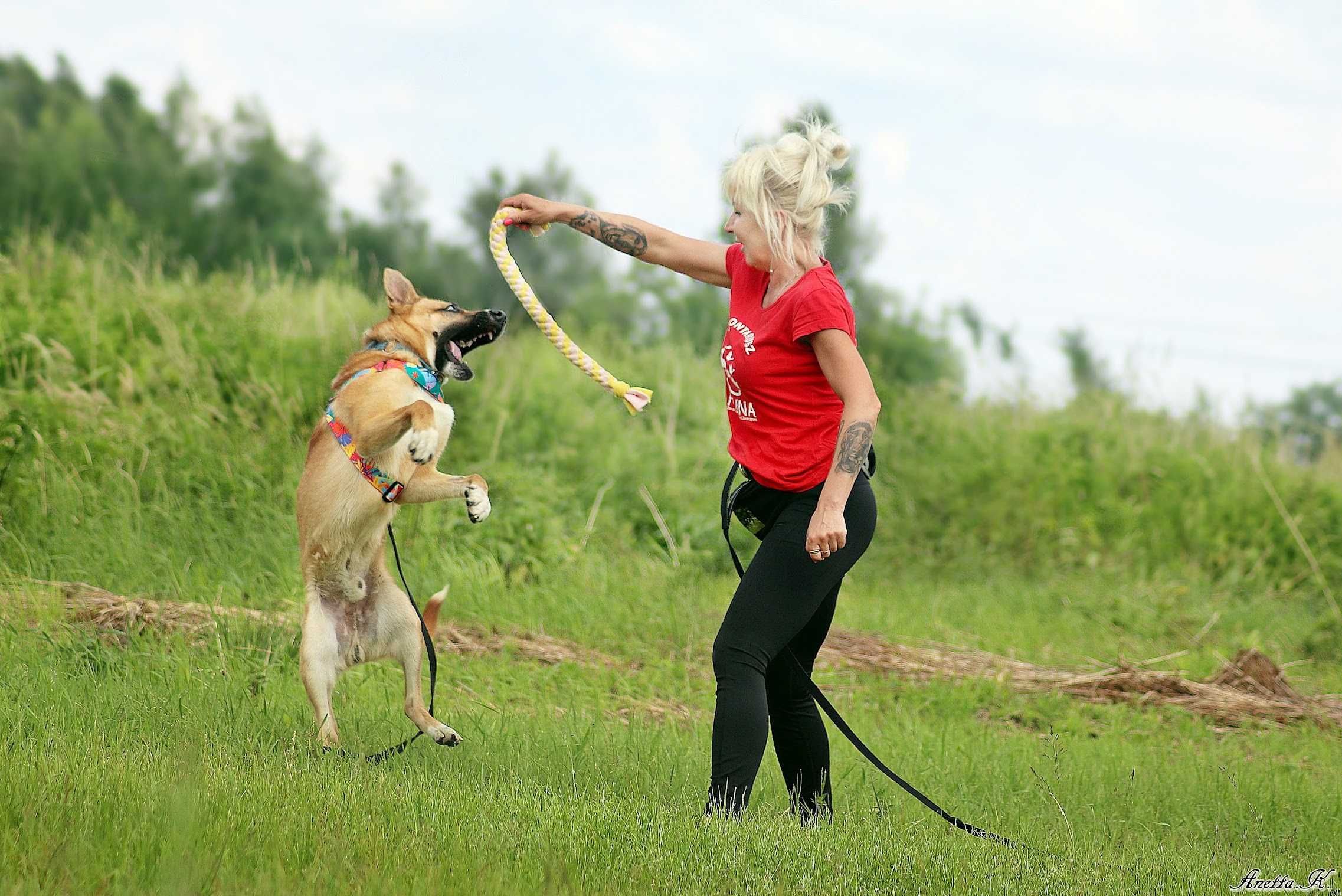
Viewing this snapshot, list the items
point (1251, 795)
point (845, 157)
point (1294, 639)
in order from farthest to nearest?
point (1294, 639), point (1251, 795), point (845, 157)

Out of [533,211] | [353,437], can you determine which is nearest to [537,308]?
[533,211]

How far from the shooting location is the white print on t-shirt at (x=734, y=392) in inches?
162

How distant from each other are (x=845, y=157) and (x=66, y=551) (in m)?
5.99

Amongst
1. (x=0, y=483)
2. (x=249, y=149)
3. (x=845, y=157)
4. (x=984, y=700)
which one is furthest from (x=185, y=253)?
(x=845, y=157)

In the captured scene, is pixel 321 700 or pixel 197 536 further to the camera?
pixel 197 536

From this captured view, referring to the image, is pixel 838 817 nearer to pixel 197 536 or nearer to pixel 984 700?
pixel 984 700

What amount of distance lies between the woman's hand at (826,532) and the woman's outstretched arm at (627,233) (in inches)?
47.7

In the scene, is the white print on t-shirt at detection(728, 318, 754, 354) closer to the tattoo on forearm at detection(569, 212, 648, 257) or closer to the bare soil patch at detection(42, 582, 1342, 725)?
the tattoo on forearm at detection(569, 212, 648, 257)

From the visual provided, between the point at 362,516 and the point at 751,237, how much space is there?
2.14m

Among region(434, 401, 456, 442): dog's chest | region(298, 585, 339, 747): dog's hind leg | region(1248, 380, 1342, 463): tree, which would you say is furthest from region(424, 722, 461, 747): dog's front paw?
region(1248, 380, 1342, 463): tree

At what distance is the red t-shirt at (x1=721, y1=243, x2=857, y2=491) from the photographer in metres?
3.93

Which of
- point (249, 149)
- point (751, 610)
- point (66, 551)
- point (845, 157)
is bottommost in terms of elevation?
point (66, 551)

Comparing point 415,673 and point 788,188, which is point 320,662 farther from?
point 788,188

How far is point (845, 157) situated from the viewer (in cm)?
410
